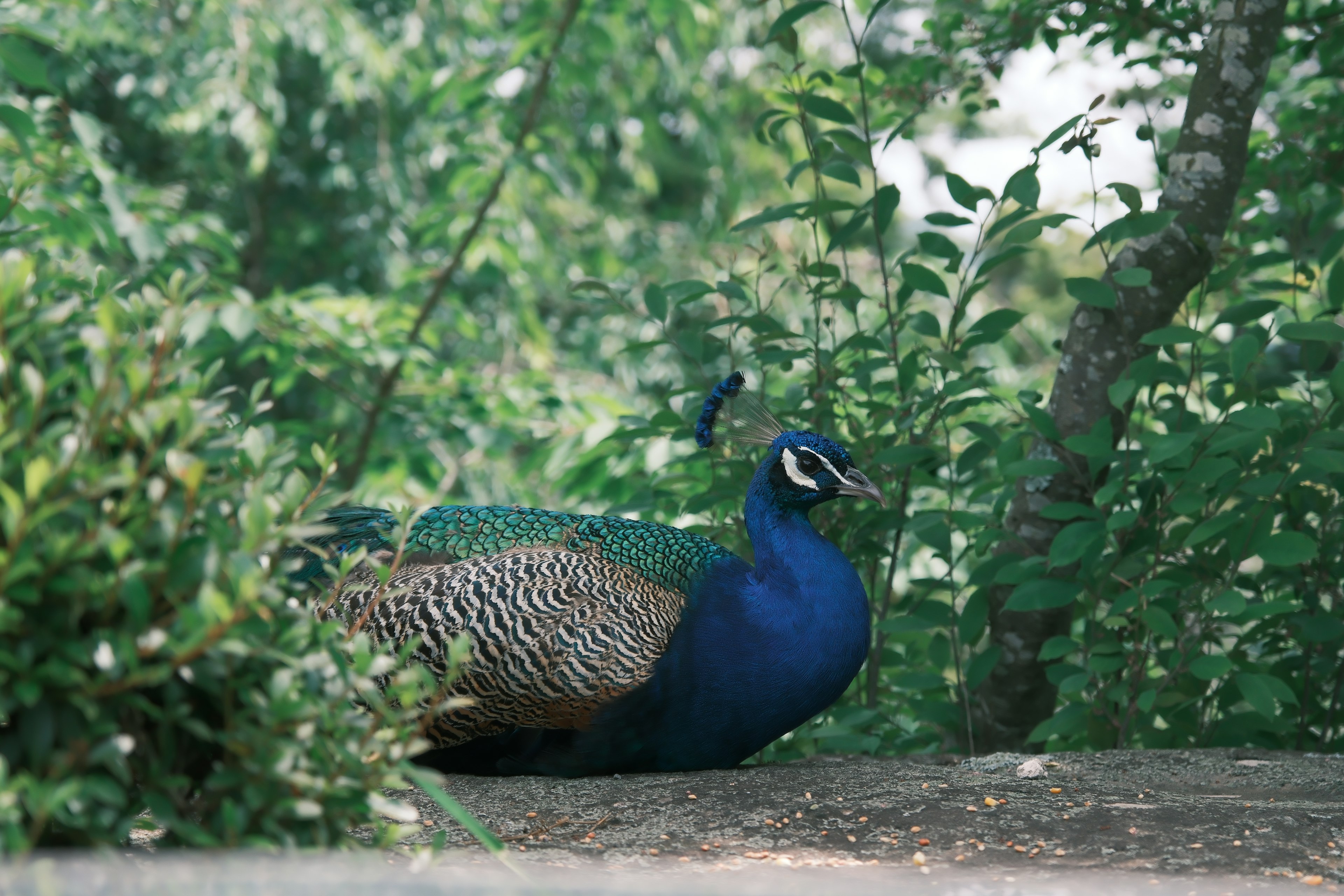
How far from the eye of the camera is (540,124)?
19.9ft

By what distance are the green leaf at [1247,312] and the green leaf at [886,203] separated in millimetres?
847

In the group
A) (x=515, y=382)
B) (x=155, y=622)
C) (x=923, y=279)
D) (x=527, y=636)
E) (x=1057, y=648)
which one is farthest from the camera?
(x=515, y=382)

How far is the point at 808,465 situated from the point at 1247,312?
1158mm

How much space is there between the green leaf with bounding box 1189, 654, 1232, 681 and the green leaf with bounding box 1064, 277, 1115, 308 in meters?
0.87

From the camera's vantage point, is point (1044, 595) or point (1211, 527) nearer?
point (1211, 527)

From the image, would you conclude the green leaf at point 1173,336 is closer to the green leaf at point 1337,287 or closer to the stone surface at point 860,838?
the green leaf at point 1337,287

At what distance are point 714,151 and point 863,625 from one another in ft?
21.9

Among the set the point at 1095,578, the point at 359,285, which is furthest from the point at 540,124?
the point at 1095,578

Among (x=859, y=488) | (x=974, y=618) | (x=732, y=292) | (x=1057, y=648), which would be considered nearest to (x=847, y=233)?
(x=732, y=292)

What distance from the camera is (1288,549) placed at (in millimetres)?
2617

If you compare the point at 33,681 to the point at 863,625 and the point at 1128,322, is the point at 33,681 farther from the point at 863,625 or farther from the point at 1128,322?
the point at 1128,322

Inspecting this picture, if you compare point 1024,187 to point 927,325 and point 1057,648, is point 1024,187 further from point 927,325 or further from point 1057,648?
point 1057,648

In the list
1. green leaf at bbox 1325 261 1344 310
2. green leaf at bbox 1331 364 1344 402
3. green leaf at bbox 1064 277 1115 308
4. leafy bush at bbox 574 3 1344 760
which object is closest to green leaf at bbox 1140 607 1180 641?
leafy bush at bbox 574 3 1344 760

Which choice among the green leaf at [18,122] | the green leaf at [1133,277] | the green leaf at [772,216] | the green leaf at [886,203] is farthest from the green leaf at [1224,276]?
the green leaf at [18,122]
